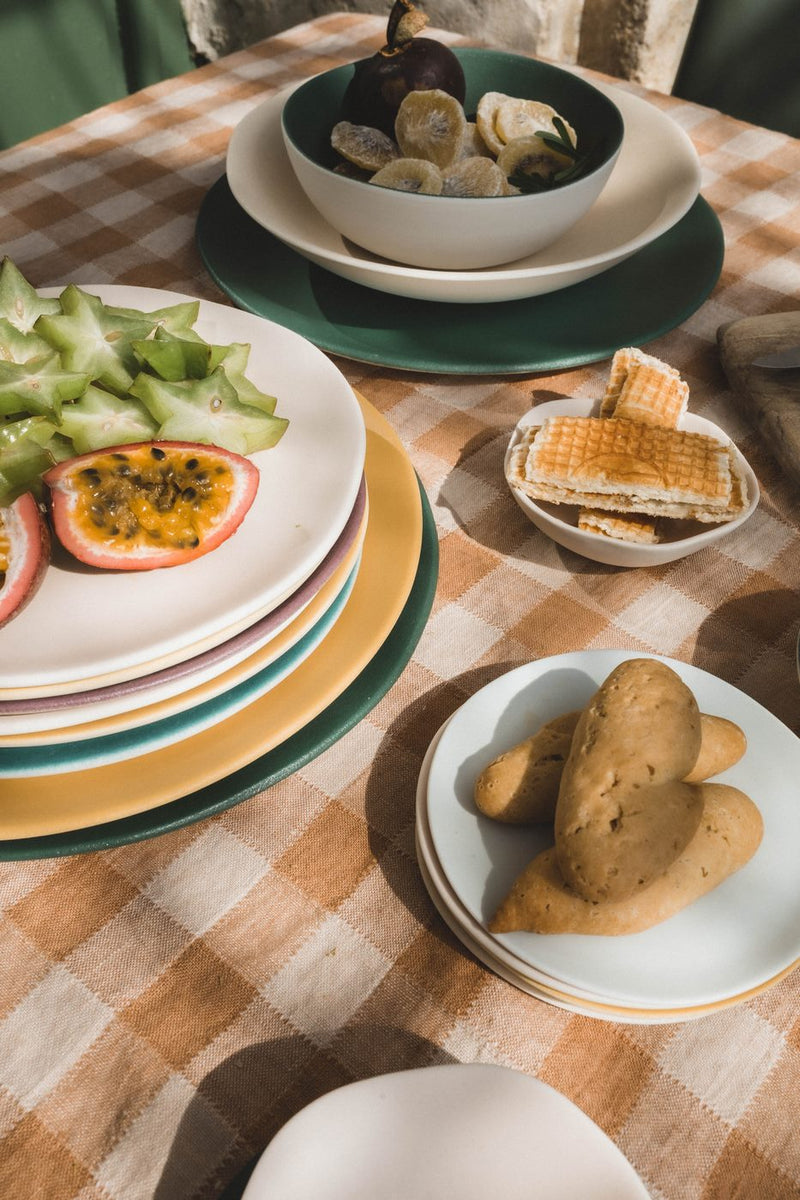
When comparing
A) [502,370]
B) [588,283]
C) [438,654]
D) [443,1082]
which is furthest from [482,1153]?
[588,283]

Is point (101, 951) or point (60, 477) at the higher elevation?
point (60, 477)

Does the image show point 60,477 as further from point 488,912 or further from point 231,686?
point 488,912

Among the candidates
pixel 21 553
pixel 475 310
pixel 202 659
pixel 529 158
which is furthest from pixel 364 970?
pixel 529 158

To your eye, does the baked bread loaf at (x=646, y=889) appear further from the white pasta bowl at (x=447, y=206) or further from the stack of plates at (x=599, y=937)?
the white pasta bowl at (x=447, y=206)

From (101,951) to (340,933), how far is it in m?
0.13

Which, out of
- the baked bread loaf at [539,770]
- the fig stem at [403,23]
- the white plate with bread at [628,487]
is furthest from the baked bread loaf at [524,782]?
the fig stem at [403,23]

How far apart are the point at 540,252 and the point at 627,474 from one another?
0.36 m

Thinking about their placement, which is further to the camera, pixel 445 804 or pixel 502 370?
pixel 502 370

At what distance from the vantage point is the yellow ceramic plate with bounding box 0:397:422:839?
475mm

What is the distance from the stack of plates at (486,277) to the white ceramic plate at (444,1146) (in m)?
0.62

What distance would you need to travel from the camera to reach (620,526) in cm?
66

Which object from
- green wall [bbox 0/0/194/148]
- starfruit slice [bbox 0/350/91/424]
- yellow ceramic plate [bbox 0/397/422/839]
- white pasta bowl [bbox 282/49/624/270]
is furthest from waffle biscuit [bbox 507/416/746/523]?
green wall [bbox 0/0/194/148]

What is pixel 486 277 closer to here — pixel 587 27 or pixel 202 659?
pixel 202 659

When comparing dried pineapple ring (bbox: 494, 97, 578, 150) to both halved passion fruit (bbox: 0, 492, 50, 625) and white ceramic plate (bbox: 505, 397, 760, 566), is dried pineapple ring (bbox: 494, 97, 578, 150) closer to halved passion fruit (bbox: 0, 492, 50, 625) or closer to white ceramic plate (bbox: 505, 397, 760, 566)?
white ceramic plate (bbox: 505, 397, 760, 566)
